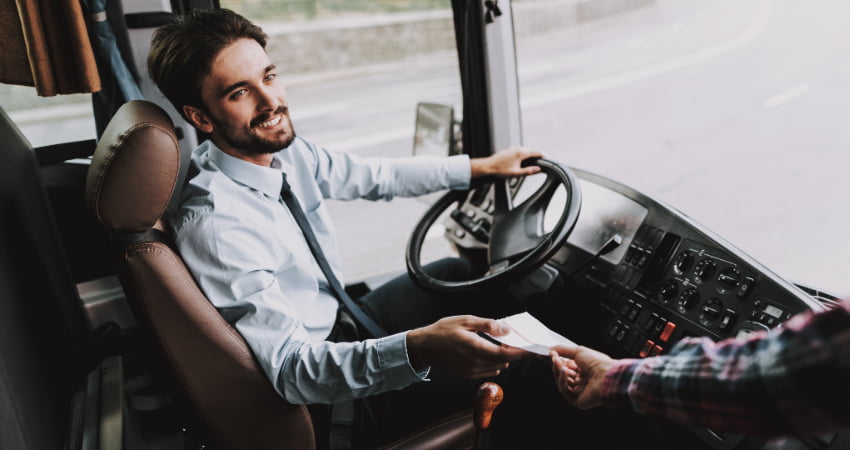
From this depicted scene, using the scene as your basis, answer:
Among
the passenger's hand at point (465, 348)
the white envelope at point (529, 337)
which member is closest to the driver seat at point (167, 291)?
the passenger's hand at point (465, 348)

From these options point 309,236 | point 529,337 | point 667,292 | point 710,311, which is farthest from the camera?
point 309,236

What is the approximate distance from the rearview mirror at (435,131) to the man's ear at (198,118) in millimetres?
990

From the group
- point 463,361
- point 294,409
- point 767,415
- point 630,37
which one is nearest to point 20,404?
point 294,409

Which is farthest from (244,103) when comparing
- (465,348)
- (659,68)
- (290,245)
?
(659,68)

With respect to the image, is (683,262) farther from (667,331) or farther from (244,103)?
(244,103)

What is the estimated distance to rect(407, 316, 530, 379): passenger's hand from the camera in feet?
3.55

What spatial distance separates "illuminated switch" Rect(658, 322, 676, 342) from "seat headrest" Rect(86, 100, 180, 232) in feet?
3.80

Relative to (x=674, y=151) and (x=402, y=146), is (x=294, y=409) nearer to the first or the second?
(x=674, y=151)

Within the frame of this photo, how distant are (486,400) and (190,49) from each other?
3.55ft

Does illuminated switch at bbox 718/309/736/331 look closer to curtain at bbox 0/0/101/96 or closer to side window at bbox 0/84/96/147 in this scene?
curtain at bbox 0/0/101/96

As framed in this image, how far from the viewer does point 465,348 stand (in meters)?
1.09

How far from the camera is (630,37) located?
3207 mm

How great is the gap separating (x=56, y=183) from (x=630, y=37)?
2.93 meters

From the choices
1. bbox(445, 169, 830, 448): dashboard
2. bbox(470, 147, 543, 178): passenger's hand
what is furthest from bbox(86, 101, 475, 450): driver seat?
bbox(470, 147, 543, 178): passenger's hand
